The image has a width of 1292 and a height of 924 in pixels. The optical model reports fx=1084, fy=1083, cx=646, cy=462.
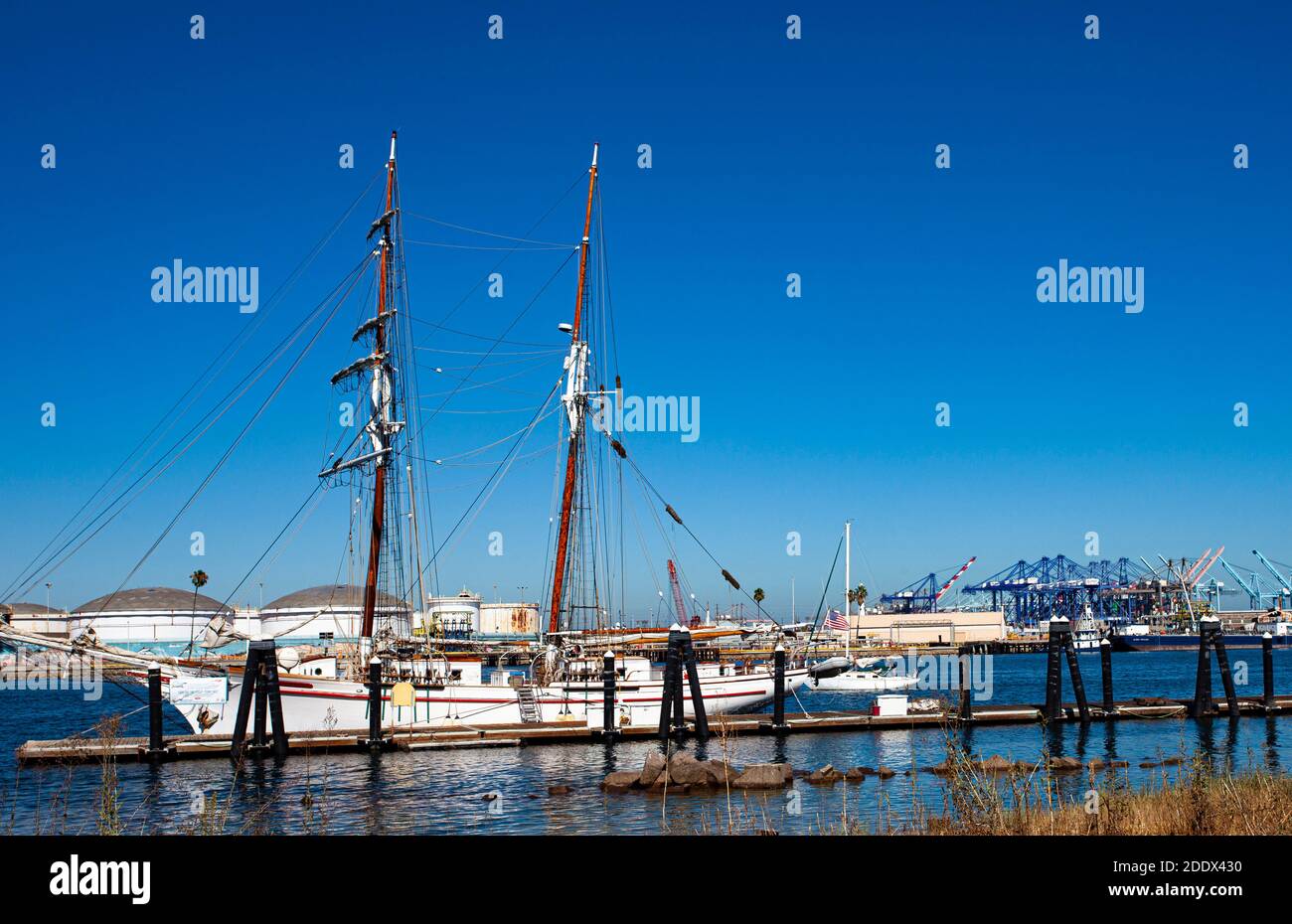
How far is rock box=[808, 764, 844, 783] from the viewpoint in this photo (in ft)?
102

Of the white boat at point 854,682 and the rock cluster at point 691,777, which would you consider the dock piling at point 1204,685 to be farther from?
the white boat at point 854,682

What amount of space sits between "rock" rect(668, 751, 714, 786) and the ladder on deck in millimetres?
17160

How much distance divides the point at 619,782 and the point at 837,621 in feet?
401

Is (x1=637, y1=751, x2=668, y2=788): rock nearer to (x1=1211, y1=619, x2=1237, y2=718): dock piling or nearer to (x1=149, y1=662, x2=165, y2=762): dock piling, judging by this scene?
(x1=149, y1=662, x2=165, y2=762): dock piling

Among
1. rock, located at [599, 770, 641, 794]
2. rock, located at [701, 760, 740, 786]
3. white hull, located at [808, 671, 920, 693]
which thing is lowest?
white hull, located at [808, 671, 920, 693]

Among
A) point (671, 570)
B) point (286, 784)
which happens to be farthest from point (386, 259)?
point (671, 570)

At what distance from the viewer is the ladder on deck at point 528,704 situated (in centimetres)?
4644

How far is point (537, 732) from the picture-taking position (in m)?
41.5

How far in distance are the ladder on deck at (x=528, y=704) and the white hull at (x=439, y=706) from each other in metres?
0.08

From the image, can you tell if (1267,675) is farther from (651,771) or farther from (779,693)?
(651,771)

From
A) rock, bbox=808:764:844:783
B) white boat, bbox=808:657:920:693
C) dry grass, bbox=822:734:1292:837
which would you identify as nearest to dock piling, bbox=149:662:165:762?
rock, bbox=808:764:844:783
